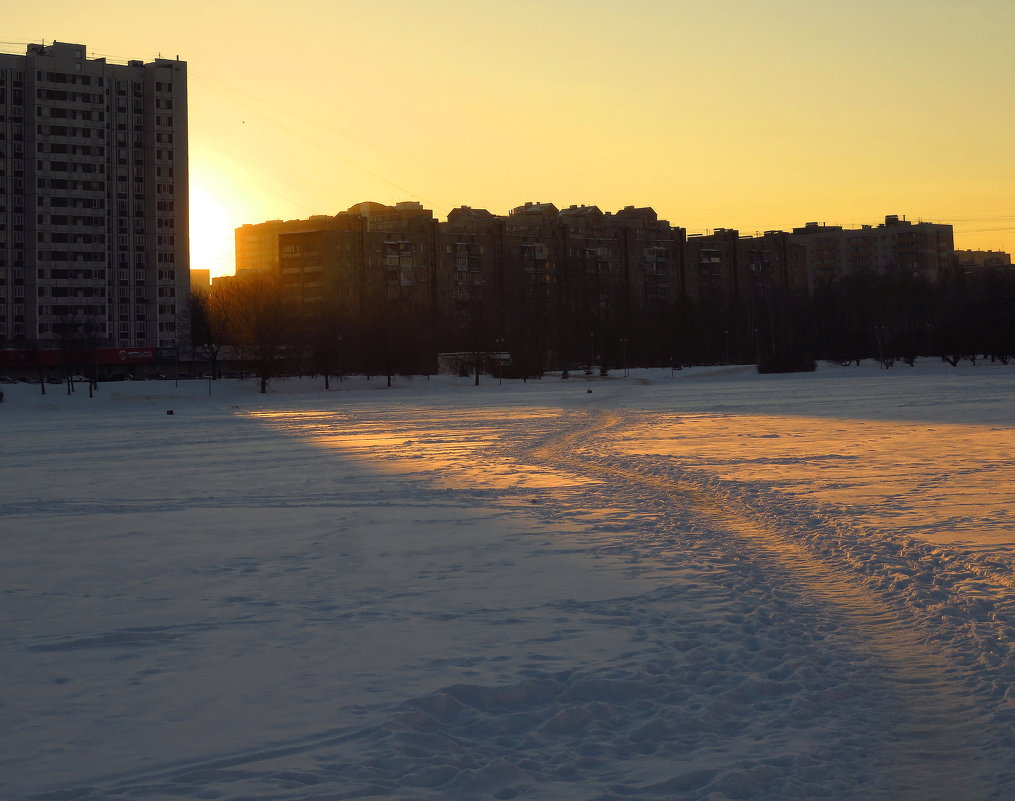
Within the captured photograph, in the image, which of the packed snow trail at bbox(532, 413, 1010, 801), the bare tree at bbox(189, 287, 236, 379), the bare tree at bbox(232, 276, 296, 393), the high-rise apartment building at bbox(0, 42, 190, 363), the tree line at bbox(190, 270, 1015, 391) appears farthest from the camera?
the high-rise apartment building at bbox(0, 42, 190, 363)

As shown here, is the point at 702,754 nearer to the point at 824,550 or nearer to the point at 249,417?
the point at 824,550

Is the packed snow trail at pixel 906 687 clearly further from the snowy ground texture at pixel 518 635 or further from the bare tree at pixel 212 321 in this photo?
the bare tree at pixel 212 321

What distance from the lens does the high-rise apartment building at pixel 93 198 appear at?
132m

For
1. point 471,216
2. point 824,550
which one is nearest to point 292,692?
point 824,550

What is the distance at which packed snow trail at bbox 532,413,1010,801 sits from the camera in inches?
223

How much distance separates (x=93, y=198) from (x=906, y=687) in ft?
475

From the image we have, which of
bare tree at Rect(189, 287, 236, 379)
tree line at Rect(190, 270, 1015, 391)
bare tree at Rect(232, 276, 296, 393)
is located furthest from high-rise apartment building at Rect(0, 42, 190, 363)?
bare tree at Rect(232, 276, 296, 393)

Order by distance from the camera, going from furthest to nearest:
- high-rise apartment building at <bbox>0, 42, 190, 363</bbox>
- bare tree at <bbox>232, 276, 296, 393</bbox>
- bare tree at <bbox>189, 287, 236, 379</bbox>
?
high-rise apartment building at <bbox>0, 42, 190, 363</bbox>
bare tree at <bbox>189, 287, 236, 379</bbox>
bare tree at <bbox>232, 276, 296, 393</bbox>

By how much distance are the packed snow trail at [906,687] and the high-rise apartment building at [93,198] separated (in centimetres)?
12404

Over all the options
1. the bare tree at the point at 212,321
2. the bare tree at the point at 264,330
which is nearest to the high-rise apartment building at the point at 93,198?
the bare tree at the point at 212,321

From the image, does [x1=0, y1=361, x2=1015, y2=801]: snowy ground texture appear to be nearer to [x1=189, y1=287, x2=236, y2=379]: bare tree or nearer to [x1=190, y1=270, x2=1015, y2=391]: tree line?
[x1=190, y1=270, x2=1015, y2=391]: tree line

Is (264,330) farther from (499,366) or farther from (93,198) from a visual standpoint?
(93,198)

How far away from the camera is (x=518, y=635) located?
28.9 ft

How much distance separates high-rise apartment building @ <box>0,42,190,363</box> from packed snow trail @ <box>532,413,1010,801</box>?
407 ft
